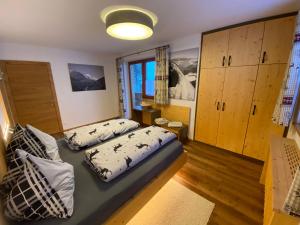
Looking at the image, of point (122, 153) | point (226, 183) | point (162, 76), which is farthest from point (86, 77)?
point (226, 183)

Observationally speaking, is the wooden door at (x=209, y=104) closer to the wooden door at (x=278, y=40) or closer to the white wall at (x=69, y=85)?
the wooden door at (x=278, y=40)

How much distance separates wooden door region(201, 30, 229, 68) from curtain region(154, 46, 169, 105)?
33.0 inches

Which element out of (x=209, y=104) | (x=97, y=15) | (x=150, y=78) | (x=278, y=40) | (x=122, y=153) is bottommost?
(x=122, y=153)

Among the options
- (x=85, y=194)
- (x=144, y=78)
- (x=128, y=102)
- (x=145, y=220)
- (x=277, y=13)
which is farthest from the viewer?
(x=128, y=102)

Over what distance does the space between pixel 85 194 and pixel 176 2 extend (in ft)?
7.15

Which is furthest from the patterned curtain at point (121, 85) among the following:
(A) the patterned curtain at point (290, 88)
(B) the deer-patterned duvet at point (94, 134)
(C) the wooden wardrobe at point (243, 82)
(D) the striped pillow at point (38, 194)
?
(A) the patterned curtain at point (290, 88)

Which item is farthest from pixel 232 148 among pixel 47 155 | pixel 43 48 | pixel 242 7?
pixel 43 48

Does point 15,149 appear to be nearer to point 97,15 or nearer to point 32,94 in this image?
point 97,15

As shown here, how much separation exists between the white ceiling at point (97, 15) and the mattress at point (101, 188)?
1792 millimetres

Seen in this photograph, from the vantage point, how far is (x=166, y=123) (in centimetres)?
324

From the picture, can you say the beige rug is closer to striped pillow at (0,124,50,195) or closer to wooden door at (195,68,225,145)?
striped pillow at (0,124,50,195)

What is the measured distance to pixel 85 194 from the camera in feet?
3.51

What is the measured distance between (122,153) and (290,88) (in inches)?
86.0

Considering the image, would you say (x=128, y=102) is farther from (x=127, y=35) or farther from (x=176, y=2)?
(x=176, y=2)
